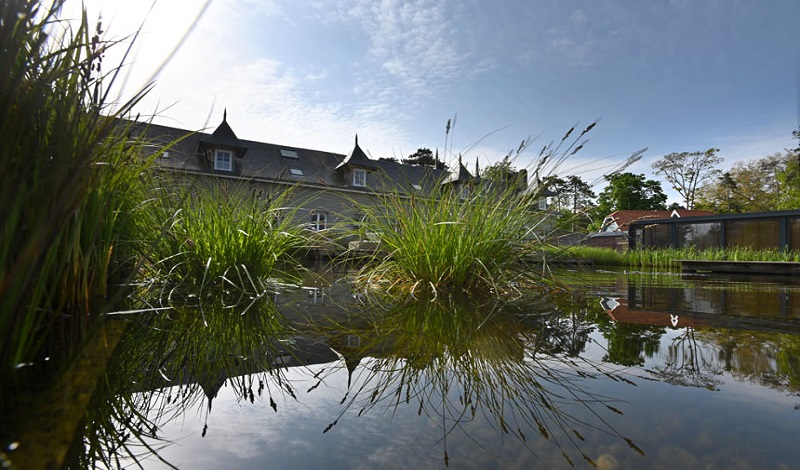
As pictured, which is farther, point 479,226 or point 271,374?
point 479,226

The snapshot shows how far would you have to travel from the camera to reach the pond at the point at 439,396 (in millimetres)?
545

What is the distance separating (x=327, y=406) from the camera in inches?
29.0

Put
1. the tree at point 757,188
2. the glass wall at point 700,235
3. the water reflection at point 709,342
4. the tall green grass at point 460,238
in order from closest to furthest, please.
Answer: the water reflection at point 709,342, the tall green grass at point 460,238, the glass wall at point 700,235, the tree at point 757,188

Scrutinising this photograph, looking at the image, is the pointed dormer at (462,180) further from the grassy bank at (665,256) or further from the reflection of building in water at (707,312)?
the grassy bank at (665,256)

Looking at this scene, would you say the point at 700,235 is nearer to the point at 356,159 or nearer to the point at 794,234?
the point at 794,234

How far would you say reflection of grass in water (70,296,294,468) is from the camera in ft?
1.85

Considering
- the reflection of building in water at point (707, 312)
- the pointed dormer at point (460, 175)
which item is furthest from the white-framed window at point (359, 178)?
the reflection of building in water at point (707, 312)

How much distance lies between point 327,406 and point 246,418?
14 centimetres

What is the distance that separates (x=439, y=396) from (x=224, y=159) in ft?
52.9

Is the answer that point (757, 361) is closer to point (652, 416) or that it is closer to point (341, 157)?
point (652, 416)

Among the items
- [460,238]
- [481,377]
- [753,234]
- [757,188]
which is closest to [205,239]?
[460,238]

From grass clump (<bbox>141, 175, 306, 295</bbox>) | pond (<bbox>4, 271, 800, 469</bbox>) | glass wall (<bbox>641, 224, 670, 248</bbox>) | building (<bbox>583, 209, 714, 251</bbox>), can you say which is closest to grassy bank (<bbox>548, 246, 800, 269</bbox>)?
building (<bbox>583, 209, 714, 251</bbox>)

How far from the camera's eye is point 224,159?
15094 mm

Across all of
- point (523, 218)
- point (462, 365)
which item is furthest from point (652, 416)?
point (523, 218)
